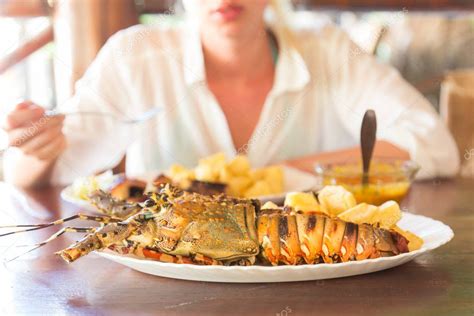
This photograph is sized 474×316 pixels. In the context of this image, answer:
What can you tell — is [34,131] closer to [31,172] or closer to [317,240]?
[31,172]

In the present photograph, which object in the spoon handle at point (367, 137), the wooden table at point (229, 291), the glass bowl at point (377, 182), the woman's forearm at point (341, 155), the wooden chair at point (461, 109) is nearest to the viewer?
the wooden table at point (229, 291)

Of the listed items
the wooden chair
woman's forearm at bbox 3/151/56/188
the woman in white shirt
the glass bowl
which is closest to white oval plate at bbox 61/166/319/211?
the glass bowl

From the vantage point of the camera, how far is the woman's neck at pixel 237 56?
2.19m

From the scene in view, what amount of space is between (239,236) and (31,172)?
92 centimetres

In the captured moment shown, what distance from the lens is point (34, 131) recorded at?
144 cm

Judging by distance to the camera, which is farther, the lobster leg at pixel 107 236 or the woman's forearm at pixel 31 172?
the woman's forearm at pixel 31 172

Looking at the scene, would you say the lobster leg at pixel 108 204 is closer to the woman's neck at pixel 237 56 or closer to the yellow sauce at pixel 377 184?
the yellow sauce at pixel 377 184

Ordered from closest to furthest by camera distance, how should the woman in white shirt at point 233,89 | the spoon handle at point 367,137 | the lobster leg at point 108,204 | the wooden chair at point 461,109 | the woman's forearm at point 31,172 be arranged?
1. the lobster leg at point 108,204
2. the spoon handle at point 367,137
3. the woman's forearm at point 31,172
4. the woman in white shirt at point 233,89
5. the wooden chair at point 461,109

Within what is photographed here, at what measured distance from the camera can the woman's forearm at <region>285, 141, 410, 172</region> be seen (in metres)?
1.66

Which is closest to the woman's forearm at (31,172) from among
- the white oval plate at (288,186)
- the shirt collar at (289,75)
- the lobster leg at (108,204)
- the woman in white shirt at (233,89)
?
the white oval plate at (288,186)

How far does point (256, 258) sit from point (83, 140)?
46.3 inches

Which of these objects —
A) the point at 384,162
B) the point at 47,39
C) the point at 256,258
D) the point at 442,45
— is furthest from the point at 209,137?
the point at 442,45

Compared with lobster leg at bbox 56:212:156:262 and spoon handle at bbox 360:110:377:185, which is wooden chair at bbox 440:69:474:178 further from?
lobster leg at bbox 56:212:156:262

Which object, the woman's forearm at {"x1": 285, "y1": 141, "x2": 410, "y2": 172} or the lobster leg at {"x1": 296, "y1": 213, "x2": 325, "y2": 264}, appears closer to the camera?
the lobster leg at {"x1": 296, "y1": 213, "x2": 325, "y2": 264}
